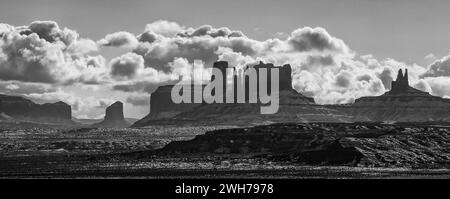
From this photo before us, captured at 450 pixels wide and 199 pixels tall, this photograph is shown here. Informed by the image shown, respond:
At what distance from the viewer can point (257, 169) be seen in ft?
581

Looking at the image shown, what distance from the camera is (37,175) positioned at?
162 m

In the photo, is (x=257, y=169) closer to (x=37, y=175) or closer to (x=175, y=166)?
(x=175, y=166)
